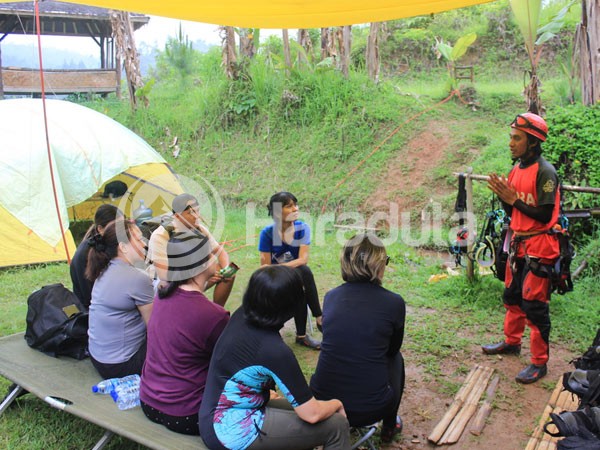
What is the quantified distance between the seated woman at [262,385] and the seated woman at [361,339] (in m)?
0.28

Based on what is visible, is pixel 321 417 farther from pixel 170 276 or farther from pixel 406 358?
pixel 406 358

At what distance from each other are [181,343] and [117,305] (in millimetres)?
726

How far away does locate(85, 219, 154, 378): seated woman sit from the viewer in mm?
3154

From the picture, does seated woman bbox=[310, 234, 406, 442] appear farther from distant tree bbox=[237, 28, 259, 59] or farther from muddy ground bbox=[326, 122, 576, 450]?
distant tree bbox=[237, 28, 259, 59]

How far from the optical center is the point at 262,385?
242cm

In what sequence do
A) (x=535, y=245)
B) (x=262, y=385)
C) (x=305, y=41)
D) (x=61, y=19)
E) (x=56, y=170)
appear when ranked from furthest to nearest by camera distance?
(x=61, y=19)
(x=305, y=41)
(x=56, y=170)
(x=535, y=245)
(x=262, y=385)

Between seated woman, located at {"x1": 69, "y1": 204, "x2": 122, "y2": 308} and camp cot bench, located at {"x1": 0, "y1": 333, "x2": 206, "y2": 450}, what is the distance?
0.47 m

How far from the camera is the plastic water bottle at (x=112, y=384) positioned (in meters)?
3.13

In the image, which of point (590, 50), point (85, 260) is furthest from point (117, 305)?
point (590, 50)

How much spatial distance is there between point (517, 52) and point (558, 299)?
→ 10657mm

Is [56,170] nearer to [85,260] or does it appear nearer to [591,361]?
[85,260]

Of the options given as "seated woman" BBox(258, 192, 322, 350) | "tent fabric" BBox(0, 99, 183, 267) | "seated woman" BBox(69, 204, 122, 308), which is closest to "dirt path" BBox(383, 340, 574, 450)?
"seated woman" BBox(258, 192, 322, 350)

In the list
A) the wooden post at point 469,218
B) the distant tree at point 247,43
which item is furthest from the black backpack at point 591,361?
the distant tree at point 247,43

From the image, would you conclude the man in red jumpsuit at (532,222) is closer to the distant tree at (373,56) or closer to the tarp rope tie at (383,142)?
the tarp rope tie at (383,142)
